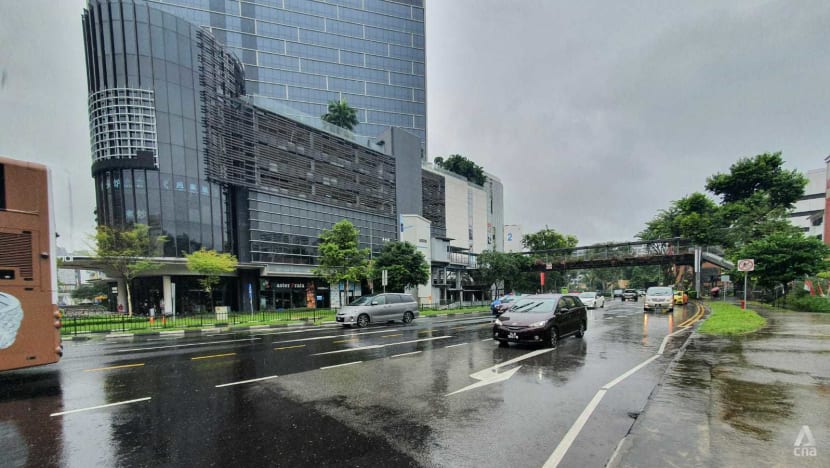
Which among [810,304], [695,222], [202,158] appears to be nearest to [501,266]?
[695,222]

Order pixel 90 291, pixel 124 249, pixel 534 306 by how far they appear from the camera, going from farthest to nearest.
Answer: pixel 90 291 → pixel 124 249 → pixel 534 306

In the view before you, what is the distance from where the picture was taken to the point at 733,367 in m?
7.70

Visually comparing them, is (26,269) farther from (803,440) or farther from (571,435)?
(803,440)

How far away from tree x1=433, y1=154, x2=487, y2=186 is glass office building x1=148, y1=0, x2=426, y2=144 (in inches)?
302

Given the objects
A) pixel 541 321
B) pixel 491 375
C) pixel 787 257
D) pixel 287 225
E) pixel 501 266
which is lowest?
pixel 501 266

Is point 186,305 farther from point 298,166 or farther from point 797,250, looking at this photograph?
point 797,250

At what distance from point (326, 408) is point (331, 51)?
248ft

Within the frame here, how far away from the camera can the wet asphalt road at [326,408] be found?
14.3 feet

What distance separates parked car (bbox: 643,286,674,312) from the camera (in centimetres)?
2503

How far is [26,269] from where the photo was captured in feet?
25.2

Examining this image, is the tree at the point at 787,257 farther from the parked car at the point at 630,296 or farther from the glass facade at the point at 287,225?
the glass facade at the point at 287,225

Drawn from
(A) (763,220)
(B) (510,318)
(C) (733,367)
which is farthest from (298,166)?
(A) (763,220)

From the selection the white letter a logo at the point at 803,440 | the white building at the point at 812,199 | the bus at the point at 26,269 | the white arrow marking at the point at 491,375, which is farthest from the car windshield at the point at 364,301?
the white building at the point at 812,199

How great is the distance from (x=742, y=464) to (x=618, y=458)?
113 cm
